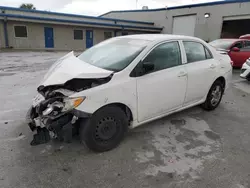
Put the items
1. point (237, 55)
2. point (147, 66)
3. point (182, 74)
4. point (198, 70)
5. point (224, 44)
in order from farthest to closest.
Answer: point (224, 44), point (237, 55), point (198, 70), point (182, 74), point (147, 66)

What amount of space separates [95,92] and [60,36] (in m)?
19.4

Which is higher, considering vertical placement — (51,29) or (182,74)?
(51,29)

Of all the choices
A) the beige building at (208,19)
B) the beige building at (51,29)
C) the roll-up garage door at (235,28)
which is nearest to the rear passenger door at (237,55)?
the beige building at (208,19)

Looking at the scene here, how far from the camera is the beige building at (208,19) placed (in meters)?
17.6

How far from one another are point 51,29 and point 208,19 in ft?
51.7

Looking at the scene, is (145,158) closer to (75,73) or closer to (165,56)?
(75,73)

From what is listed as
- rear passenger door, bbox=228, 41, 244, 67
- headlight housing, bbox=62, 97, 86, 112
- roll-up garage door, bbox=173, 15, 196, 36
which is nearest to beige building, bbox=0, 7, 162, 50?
roll-up garage door, bbox=173, 15, 196, 36

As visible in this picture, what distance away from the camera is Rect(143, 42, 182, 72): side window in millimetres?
3137

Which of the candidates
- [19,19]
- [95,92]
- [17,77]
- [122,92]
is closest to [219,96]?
[122,92]

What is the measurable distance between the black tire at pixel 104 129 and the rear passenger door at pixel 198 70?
155 cm

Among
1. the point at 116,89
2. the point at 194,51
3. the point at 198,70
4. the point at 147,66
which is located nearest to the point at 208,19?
the point at 194,51

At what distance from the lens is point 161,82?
3.15 m

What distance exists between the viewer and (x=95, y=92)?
99.3 inches

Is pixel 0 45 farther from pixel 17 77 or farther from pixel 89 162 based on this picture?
pixel 89 162
